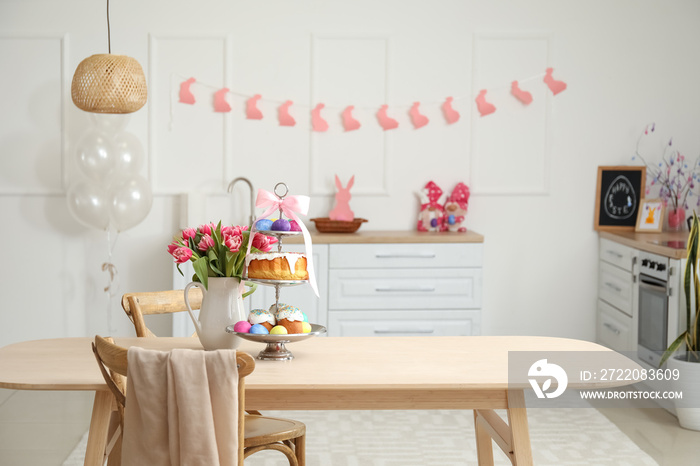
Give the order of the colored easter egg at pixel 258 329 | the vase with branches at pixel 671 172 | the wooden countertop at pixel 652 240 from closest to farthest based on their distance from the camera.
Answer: the colored easter egg at pixel 258 329 < the wooden countertop at pixel 652 240 < the vase with branches at pixel 671 172

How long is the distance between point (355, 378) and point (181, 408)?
18.1 inches

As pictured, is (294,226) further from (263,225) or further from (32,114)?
(32,114)

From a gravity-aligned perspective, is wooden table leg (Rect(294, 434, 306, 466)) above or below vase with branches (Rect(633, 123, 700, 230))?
below

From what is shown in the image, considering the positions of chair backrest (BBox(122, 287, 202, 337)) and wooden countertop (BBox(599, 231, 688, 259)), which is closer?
chair backrest (BBox(122, 287, 202, 337))

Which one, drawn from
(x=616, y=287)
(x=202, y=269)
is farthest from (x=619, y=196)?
(x=202, y=269)

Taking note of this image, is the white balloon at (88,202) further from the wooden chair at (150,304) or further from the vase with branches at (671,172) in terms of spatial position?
the vase with branches at (671,172)

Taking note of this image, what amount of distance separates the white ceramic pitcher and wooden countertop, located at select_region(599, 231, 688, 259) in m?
2.58

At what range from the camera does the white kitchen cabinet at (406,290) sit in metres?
4.59

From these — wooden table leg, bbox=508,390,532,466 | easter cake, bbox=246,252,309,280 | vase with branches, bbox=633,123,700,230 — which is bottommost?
wooden table leg, bbox=508,390,532,466

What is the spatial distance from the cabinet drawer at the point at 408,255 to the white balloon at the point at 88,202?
4.51ft

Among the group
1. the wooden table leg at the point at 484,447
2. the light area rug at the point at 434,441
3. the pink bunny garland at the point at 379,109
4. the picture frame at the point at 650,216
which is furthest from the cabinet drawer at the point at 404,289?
the wooden table leg at the point at 484,447

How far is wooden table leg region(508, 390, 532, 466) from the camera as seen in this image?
2.12 m

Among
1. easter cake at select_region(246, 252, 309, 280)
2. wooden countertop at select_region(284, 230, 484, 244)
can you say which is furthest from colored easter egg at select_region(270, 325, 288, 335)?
wooden countertop at select_region(284, 230, 484, 244)

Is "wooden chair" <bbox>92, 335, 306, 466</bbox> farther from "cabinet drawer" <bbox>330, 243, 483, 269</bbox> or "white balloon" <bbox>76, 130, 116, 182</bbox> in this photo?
"white balloon" <bbox>76, 130, 116, 182</bbox>
